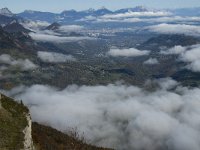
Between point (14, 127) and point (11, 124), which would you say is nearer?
point (14, 127)

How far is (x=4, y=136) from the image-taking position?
14188 centimetres

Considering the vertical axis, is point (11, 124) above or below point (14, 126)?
above

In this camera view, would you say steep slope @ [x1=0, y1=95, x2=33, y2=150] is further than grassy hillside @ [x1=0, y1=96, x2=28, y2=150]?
Yes

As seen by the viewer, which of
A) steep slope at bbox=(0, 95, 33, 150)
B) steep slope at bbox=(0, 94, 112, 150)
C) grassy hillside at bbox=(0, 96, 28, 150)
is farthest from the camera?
steep slope at bbox=(0, 95, 33, 150)

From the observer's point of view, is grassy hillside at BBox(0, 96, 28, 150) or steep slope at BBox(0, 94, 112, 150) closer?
grassy hillside at BBox(0, 96, 28, 150)

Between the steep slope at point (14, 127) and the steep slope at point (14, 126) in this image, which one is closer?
the steep slope at point (14, 127)

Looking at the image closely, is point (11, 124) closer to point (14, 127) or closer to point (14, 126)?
point (14, 126)

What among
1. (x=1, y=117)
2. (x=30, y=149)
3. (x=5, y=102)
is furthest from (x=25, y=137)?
(x=5, y=102)

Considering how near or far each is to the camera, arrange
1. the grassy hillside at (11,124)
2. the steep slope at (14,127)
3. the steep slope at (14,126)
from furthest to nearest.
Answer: the steep slope at (14,126) → the steep slope at (14,127) → the grassy hillside at (11,124)

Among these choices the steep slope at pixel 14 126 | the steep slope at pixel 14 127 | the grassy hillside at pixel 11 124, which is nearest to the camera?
the grassy hillside at pixel 11 124

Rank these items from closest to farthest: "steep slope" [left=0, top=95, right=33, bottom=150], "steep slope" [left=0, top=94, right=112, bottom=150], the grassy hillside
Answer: the grassy hillside < "steep slope" [left=0, top=94, right=112, bottom=150] < "steep slope" [left=0, top=95, right=33, bottom=150]

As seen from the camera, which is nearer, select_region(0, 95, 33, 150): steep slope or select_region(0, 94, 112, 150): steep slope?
select_region(0, 94, 112, 150): steep slope

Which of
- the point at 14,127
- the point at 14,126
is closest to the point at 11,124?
the point at 14,126

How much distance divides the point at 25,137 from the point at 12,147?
11.9 metres
